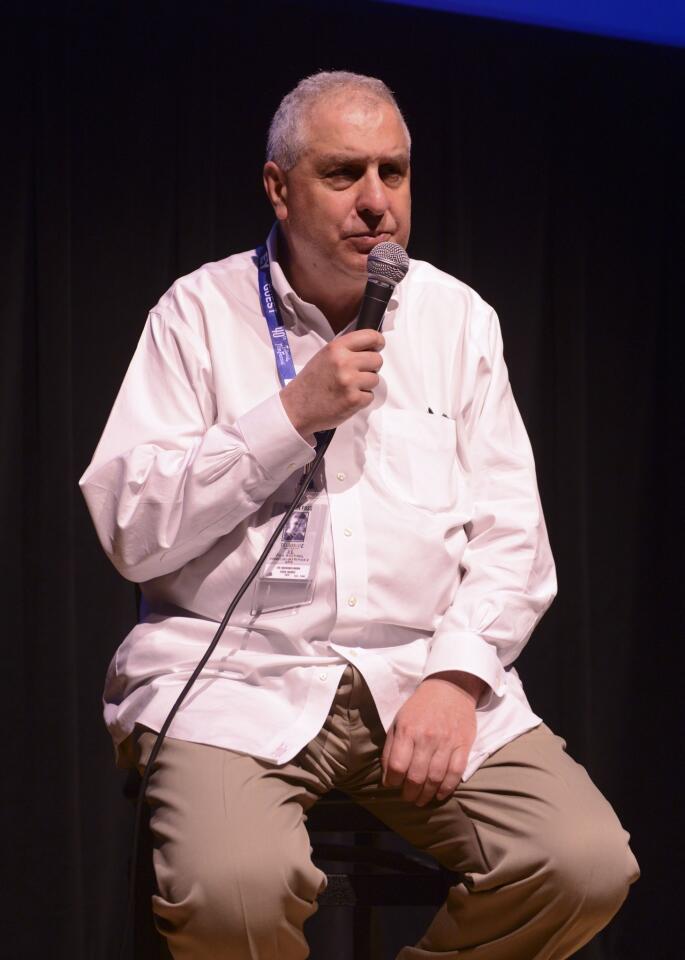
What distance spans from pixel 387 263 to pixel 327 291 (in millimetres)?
260

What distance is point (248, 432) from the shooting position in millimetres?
1735

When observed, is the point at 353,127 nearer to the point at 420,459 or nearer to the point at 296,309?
the point at 296,309

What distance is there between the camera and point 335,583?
182 cm

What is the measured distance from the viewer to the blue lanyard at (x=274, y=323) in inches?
76.3

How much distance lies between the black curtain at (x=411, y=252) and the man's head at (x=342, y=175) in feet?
3.20

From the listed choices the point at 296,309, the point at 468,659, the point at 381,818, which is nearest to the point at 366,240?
the point at 296,309

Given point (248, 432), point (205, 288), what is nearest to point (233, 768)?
point (248, 432)

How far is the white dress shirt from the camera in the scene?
174 cm

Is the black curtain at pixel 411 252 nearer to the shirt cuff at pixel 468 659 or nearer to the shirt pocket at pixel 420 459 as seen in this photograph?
the shirt pocket at pixel 420 459

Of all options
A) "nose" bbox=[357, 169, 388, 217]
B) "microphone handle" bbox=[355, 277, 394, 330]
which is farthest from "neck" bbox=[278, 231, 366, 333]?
"microphone handle" bbox=[355, 277, 394, 330]

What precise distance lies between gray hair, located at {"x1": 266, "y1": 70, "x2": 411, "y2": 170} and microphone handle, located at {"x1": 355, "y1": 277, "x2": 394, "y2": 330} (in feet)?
1.31

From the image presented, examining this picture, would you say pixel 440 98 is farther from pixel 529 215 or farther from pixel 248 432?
pixel 248 432

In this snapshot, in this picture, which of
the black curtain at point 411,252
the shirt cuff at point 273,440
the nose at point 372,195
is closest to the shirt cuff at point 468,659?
the shirt cuff at point 273,440

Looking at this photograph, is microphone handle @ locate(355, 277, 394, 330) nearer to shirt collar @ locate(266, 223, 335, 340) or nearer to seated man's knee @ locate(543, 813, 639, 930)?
shirt collar @ locate(266, 223, 335, 340)
